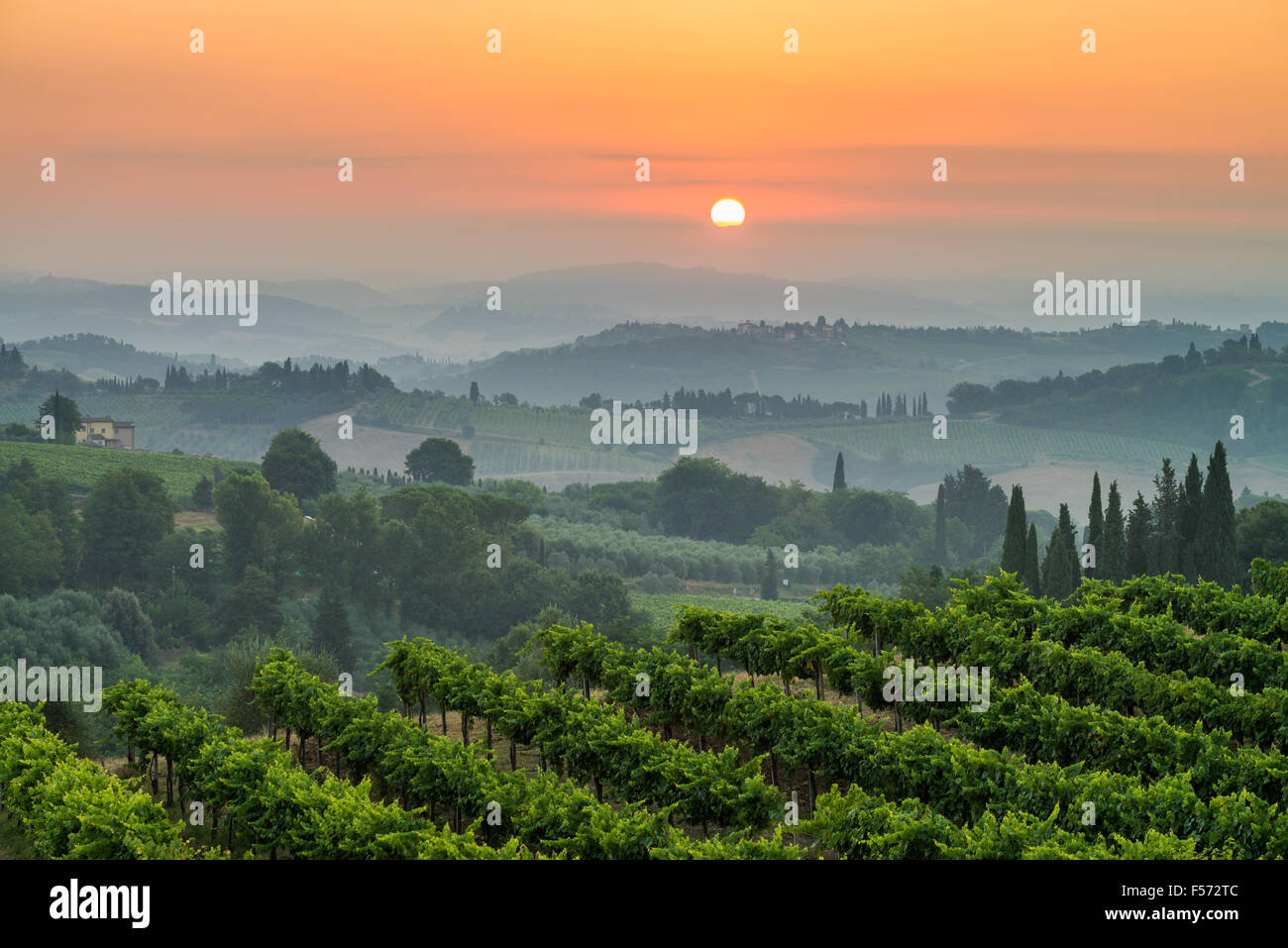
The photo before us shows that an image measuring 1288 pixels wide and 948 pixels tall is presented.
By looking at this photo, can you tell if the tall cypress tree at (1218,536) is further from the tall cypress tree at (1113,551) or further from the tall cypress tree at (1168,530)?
the tall cypress tree at (1113,551)

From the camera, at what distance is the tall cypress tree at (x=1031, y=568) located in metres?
67.1

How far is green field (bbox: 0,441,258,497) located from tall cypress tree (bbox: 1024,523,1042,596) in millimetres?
97958

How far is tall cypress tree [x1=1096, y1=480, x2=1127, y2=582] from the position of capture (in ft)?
221

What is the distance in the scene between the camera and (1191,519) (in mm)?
67750

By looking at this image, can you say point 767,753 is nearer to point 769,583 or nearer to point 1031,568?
point 1031,568

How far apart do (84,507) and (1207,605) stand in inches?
4218

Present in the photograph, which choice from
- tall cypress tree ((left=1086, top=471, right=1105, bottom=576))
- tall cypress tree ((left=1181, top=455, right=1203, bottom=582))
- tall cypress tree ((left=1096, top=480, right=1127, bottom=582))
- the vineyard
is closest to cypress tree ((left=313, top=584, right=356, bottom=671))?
tall cypress tree ((left=1086, top=471, right=1105, bottom=576))

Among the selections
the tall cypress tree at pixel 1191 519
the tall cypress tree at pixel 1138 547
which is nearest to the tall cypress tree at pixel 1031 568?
the tall cypress tree at pixel 1138 547

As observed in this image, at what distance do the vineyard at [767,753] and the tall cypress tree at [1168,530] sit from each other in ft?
112

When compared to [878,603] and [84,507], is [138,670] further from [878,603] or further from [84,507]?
[878,603]

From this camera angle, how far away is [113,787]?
69.3ft

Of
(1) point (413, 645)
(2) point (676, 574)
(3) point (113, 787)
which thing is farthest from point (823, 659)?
(2) point (676, 574)

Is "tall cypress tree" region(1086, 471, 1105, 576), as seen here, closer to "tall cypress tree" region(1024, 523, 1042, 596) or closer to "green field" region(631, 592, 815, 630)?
"tall cypress tree" region(1024, 523, 1042, 596)

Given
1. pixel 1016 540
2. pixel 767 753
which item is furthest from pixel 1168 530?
pixel 767 753
